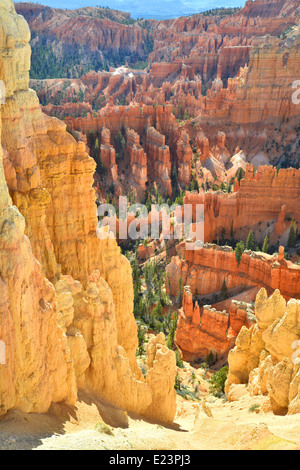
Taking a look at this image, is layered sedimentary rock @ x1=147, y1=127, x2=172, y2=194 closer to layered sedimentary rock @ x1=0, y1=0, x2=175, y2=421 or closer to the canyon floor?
layered sedimentary rock @ x1=0, y1=0, x2=175, y2=421

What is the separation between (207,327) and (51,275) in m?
17.2

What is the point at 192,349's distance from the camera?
93.9 feet

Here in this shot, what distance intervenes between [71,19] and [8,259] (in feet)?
424

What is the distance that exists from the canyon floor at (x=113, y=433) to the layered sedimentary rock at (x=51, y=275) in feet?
1.45

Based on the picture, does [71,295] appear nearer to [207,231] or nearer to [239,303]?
[239,303]

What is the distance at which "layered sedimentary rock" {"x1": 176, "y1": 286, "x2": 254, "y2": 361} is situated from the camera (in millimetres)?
26328

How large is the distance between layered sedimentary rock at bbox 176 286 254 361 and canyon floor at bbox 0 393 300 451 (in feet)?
44.3

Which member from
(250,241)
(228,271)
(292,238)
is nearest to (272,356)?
(228,271)

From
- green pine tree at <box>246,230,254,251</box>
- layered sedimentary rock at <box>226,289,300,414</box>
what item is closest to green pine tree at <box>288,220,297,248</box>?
green pine tree at <box>246,230,254,251</box>

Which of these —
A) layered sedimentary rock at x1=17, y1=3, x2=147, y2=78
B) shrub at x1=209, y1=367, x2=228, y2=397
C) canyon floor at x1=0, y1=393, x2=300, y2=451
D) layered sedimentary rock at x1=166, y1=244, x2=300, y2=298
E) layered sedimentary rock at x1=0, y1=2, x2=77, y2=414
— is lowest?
shrub at x1=209, y1=367, x2=228, y2=397

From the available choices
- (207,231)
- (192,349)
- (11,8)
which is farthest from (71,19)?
(11,8)

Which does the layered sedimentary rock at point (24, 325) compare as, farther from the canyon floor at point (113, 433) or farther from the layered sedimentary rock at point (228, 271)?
the layered sedimentary rock at point (228, 271)

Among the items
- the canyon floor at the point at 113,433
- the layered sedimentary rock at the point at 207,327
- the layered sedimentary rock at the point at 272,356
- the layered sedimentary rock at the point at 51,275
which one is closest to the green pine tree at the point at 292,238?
the layered sedimentary rock at the point at 207,327

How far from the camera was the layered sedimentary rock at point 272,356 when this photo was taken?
1378 cm
